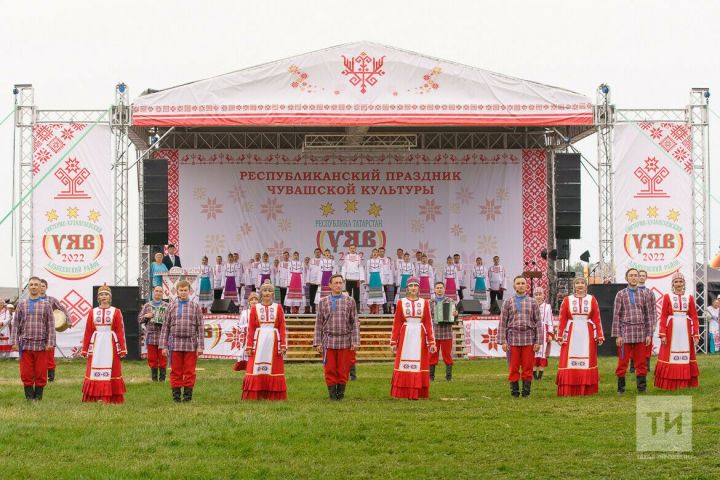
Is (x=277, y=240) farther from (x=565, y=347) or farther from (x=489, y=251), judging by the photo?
(x=565, y=347)

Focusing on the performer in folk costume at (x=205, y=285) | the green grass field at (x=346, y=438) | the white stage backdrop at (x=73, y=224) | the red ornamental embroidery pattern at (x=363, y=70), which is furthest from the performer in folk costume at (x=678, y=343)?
the performer in folk costume at (x=205, y=285)

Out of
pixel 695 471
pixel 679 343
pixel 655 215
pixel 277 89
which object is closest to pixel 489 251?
pixel 655 215

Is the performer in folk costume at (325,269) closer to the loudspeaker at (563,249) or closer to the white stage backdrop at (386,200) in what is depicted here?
the white stage backdrop at (386,200)

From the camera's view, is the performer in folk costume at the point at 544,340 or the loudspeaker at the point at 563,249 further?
the loudspeaker at the point at 563,249

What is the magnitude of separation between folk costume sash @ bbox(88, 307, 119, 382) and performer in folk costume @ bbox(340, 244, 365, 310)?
11651 mm

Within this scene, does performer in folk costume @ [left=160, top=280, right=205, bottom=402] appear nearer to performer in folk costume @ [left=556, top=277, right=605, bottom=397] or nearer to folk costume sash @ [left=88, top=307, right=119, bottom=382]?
folk costume sash @ [left=88, top=307, right=119, bottom=382]

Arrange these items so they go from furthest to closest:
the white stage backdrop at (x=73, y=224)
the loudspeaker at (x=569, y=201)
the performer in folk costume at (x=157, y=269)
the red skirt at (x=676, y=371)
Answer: the loudspeaker at (x=569, y=201) → the white stage backdrop at (x=73, y=224) → the performer in folk costume at (x=157, y=269) → the red skirt at (x=676, y=371)

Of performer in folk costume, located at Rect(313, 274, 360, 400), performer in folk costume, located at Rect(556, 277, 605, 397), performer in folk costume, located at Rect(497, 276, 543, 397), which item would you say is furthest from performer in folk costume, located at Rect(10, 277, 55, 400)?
performer in folk costume, located at Rect(556, 277, 605, 397)

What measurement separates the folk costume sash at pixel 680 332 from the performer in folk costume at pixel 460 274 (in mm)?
11437

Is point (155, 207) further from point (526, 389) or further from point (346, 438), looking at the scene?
point (346, 438)

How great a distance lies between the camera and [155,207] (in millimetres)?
22812

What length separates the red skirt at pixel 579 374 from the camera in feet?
45.9

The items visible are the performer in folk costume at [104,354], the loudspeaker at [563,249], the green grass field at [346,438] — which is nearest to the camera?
the green grass field at [346,438]

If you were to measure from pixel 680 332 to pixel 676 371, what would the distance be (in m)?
0.52
